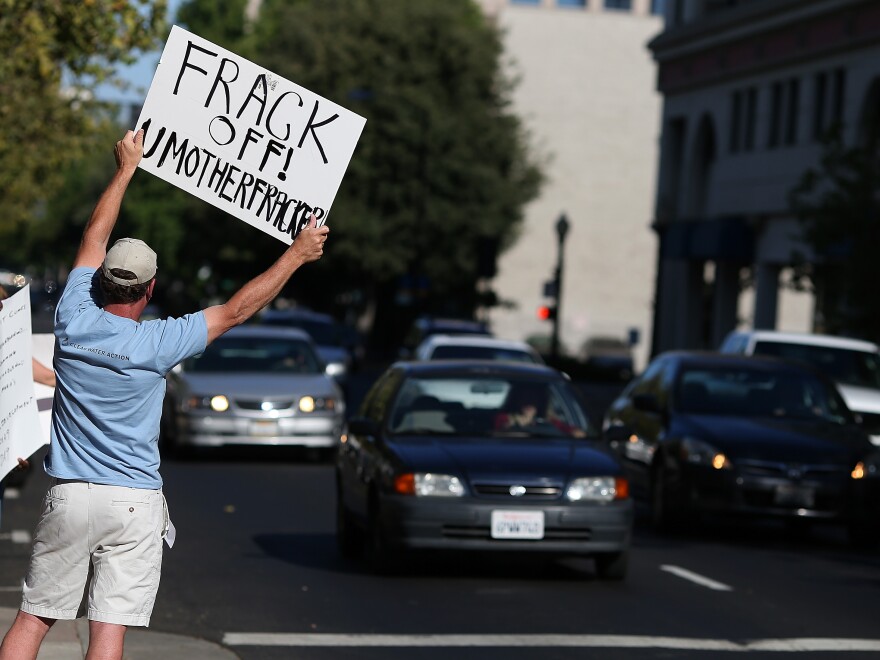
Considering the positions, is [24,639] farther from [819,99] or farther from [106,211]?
[819,99]

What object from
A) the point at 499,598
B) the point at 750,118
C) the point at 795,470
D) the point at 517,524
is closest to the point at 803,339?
the point at 795,470

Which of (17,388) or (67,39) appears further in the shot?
(67,39)

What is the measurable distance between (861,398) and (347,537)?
1007 centimetres

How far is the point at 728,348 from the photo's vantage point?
22.0 meters

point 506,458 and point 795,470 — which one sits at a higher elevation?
point 506,458

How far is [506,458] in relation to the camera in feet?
40.7

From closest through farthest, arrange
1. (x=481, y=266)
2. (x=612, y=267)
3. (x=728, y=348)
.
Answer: (x=728, y=348) < (x=481, y=266) < (x=612, y=267)

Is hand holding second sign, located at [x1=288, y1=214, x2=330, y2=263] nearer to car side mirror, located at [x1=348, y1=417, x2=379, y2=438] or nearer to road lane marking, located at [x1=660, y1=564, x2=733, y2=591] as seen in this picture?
car side mirror, located at [x1=348, y1=417, x2=379, y2=438]

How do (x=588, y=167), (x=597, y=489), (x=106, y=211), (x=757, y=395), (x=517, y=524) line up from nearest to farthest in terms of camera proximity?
1. (x=106, y=211)
2. (x=517, y=524)
3. (x=597, y=489)
4. (x=757, y=395)
5. (x=588, y=167)

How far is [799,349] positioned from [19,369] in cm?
1570

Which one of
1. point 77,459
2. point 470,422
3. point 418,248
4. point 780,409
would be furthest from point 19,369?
point 418,248

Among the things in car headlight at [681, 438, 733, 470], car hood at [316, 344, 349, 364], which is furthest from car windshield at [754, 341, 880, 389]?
car hood at [316, 344, 349, 364]

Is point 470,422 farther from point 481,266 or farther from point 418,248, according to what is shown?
point 418,248

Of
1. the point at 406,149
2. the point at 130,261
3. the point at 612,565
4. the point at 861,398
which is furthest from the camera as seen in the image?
the point at 406,149
